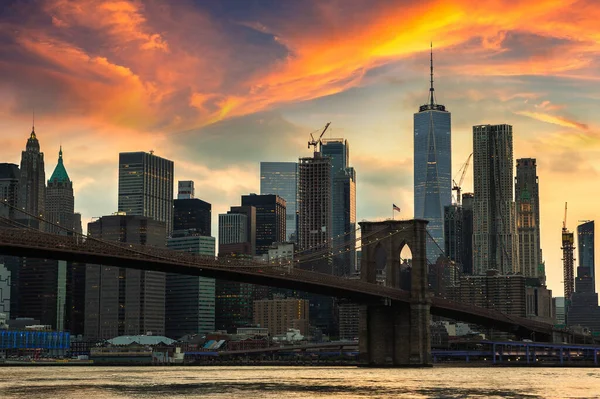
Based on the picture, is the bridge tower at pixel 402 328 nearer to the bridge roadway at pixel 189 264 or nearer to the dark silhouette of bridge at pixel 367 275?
the dark silhouette of bridge at pixel 367 275

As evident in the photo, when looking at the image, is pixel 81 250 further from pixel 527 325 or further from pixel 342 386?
pixel 527 325

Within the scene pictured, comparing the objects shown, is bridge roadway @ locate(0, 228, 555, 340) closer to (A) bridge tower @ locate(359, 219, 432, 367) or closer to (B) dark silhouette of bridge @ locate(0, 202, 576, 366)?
(B) dark silhouette of bridge @ locate(0, 202, 576, 366)

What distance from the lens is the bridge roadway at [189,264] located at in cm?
7469

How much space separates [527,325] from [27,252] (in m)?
85.4

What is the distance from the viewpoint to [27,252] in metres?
74.7

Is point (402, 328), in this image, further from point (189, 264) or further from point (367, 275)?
point (189, 264)

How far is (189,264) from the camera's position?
283 feet

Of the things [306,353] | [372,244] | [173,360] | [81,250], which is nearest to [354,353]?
[306,353]

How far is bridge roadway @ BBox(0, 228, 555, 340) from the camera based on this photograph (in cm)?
7469

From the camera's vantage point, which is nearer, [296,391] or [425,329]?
[296,391]

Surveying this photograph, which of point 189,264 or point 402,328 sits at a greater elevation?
point 189,264

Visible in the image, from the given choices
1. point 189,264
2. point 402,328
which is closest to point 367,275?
point 402,328

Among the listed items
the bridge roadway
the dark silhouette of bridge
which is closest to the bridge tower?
the dark silhouette of bridge

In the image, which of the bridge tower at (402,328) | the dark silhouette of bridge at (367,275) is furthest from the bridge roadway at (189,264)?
the bridge tower at (402,328)
